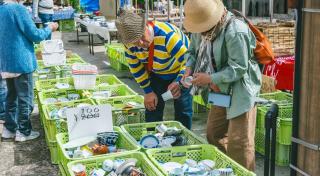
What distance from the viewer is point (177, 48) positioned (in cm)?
358

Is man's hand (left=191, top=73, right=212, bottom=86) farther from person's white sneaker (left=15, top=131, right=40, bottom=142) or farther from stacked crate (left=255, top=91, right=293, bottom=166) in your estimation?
person's white sneaker (left=15, top=131, right=40, bottom=142)

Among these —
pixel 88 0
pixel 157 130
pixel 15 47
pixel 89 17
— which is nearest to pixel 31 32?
pixel 15 47

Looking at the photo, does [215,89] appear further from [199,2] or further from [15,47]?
[15,47]

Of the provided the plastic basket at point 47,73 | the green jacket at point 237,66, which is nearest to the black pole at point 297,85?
the green jacket at point 237,66

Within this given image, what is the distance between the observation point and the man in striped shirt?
3285 mm

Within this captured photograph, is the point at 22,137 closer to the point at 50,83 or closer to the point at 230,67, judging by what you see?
the point at 50,83

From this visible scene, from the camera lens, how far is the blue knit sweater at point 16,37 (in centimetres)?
479

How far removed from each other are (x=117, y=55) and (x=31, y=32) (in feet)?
13.1

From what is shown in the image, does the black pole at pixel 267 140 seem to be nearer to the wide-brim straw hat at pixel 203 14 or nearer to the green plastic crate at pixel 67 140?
the wide-brim straw hat at pixel 203 14

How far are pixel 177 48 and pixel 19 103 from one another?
2.30 m

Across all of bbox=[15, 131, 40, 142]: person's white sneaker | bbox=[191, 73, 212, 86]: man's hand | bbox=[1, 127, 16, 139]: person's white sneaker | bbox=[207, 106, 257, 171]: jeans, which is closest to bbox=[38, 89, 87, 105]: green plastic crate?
bbox=[15, 131, 40, 142]: person's white sneaker

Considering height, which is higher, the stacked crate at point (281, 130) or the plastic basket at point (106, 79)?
the plastic basket at point (106, 79)

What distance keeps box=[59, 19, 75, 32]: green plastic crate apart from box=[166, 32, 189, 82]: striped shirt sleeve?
1302cm

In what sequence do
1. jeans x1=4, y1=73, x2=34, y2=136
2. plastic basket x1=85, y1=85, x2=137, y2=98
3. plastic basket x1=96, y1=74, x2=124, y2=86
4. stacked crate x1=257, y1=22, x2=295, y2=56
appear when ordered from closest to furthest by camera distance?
jeans x1=4, y1=73, x2=34, y2=136
plastic basket x1=85, y1=85, x2=137, y2=98
plastic basket x1=96, y1=74, x2=124, y2=86
stacked crate x1=257, y1=22, x2=295, y2=56
